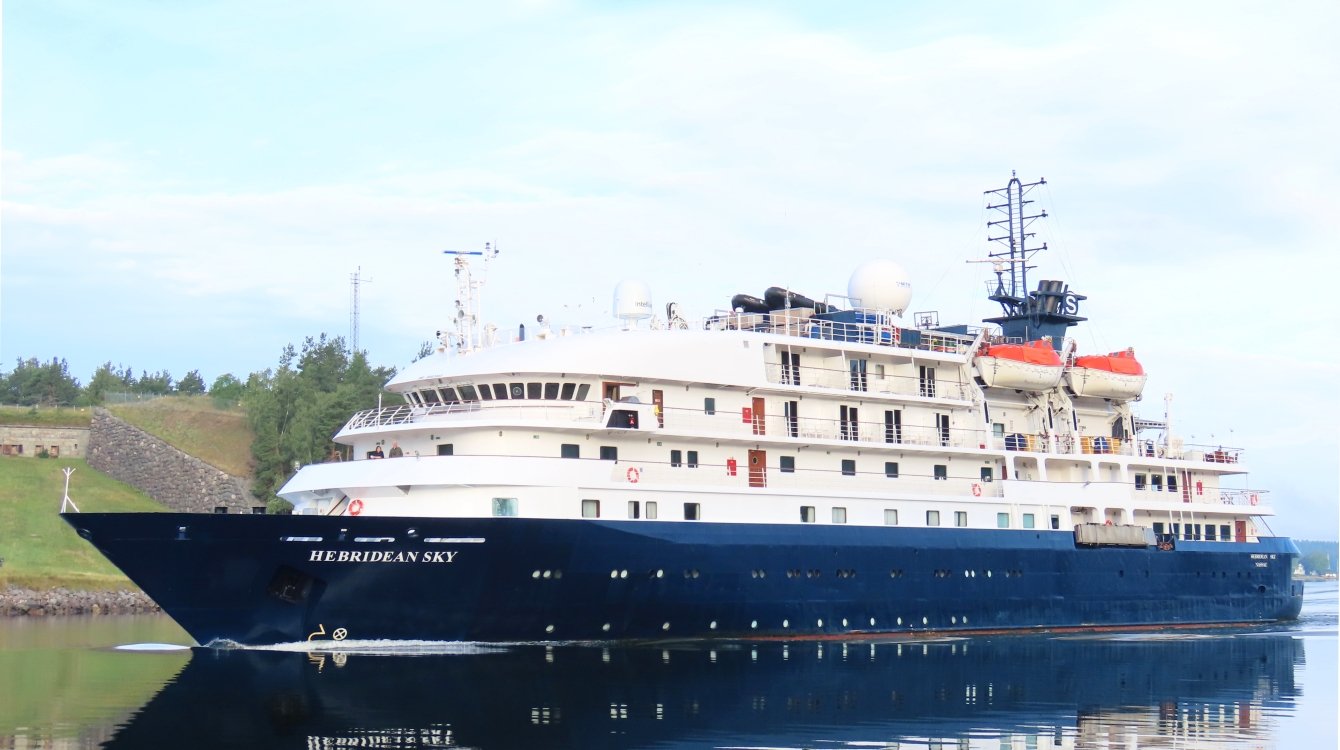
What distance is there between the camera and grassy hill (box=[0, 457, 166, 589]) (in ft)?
183

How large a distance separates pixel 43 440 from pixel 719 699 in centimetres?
5837

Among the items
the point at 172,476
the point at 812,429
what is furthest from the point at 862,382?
the point at 172,476

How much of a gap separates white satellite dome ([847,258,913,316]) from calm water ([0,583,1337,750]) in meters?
10.7

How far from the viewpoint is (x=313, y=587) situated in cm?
2861

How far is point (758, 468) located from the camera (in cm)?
3425

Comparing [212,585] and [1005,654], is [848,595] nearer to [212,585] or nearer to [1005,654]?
[1005,654]

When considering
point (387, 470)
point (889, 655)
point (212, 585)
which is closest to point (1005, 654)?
point (889, 655)

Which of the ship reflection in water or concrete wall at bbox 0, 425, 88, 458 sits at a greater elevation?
concrete wall at bbox 0, 425, 88, 458

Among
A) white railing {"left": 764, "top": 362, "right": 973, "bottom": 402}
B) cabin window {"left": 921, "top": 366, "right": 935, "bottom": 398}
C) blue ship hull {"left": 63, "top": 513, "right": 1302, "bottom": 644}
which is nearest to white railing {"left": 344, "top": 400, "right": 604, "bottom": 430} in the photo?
blue ship hull {"left": 63, "top": 513, "right": 1302, "bottom": 644}

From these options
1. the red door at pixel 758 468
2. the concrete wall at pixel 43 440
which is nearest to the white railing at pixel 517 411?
the red door at pixel 758 468

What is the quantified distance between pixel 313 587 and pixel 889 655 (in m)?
12.8

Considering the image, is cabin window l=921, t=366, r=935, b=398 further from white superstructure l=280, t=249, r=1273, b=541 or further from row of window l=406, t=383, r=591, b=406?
row of window l=406, t=383, r=591, b=406

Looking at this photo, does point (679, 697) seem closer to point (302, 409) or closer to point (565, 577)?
point (565, 577)

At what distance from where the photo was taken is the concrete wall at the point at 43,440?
70312 millimetres
